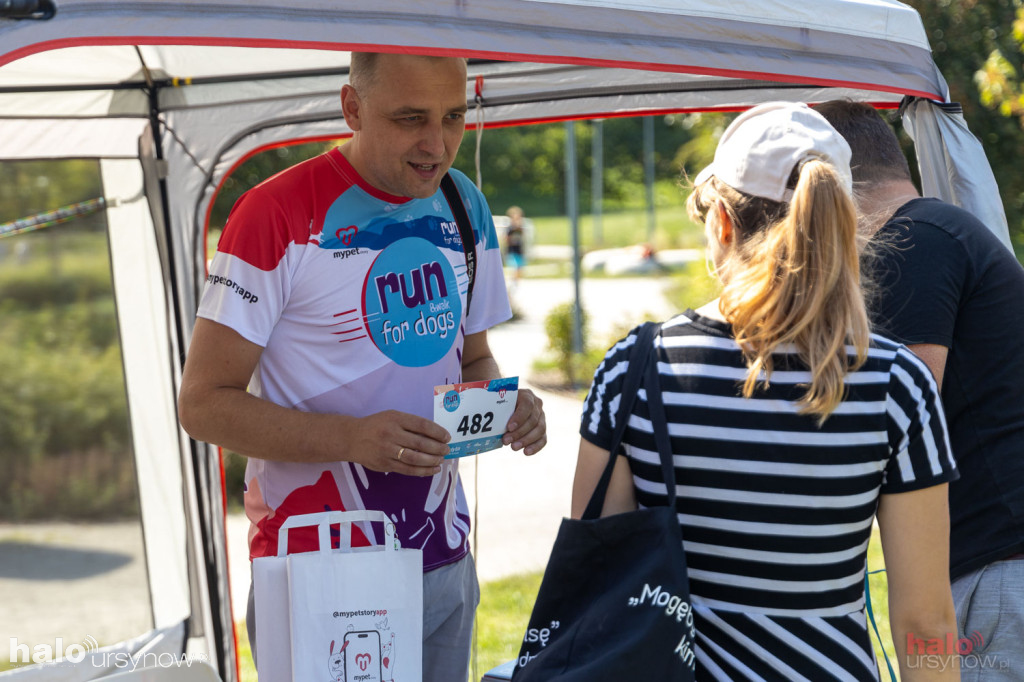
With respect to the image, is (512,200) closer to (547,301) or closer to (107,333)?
(547,301)

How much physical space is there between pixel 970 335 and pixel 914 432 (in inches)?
28.2

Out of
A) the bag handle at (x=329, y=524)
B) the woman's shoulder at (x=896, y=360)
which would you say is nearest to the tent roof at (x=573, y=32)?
the woman's shoulder at (x=896, y=360)

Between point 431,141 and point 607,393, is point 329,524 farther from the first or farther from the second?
point 431,141

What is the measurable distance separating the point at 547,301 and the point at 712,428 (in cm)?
2044

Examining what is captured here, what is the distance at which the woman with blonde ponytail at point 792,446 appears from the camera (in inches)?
60.8

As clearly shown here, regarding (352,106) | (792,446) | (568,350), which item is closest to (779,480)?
(792,446)

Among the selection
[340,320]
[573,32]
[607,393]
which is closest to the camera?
[607,393]

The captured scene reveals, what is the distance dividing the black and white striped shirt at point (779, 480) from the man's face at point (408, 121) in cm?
81

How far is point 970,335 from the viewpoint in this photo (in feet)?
7.06

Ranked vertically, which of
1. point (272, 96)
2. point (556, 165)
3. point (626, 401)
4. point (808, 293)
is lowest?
point (556, 165)

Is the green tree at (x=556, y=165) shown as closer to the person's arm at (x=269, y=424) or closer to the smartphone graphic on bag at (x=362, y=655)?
the person's arm at (x=269, y=424)

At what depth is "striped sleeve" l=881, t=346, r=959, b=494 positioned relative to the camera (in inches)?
61.1

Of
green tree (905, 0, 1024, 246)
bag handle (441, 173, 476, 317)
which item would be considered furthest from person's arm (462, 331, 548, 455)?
green tree (905, 0, 1024, 246)

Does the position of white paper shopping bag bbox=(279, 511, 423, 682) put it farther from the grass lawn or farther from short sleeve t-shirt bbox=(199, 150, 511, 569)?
the grass lawn
